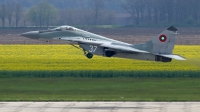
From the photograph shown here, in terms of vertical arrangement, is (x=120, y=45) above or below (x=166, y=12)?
below

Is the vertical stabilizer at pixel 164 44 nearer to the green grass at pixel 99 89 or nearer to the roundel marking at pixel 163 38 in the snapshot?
the roundel marking at pixel 163 38

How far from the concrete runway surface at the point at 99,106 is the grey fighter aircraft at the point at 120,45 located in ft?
20.6

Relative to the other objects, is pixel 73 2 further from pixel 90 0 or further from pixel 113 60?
pixel 113 60

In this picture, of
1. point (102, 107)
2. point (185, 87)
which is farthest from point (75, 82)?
point (102, 107)

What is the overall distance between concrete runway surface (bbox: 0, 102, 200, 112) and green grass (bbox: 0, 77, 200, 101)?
2.96 meters

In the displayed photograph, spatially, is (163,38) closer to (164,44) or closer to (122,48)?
(164,44)

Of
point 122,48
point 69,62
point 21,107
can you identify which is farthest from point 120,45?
point 69,62

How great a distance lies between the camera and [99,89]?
4716 centimetres

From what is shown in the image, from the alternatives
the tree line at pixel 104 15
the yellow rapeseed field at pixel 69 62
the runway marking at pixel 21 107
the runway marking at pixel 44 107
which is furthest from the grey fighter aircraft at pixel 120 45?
the tree line at pixel 104 15

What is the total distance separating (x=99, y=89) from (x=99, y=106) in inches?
398

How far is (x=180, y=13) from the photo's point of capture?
133 m

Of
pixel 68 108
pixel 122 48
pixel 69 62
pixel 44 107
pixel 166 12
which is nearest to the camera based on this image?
pixel 68 108

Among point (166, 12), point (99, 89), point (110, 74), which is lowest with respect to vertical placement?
point (99, 89)

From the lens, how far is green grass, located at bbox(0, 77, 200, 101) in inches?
1683
